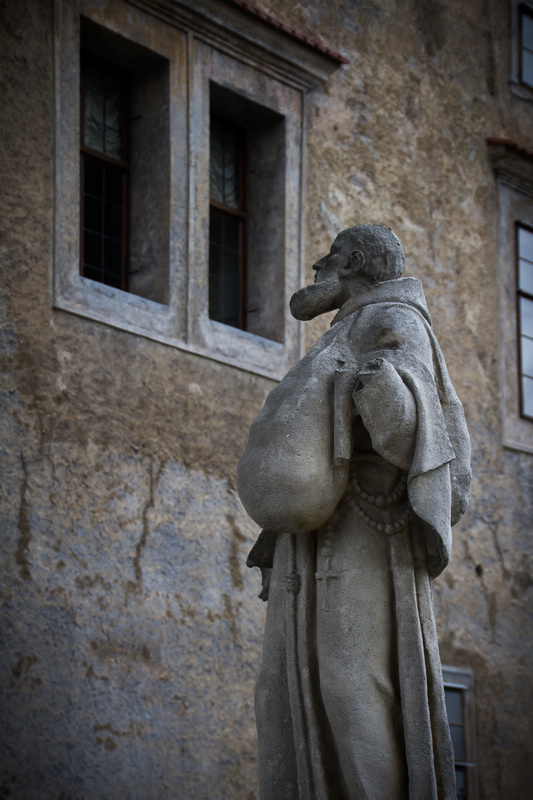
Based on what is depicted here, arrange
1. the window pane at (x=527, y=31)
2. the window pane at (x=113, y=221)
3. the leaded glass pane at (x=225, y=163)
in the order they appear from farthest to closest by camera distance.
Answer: the window pane at (x=527, y=31), the leaded glass pane at (x=225, y=163), the window pane at (x=113, y=221)

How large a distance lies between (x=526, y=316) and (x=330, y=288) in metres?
7.44

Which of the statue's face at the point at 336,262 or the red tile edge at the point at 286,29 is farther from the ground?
the red tile edge at the point at 286,29

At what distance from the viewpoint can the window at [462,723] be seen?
A: 10586 millimetres

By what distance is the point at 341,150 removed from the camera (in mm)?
10906

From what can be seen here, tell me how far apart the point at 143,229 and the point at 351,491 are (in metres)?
5.20

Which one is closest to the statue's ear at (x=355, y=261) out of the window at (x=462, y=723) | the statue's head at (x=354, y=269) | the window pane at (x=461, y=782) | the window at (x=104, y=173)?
the statue's head at (x=354, y=269)

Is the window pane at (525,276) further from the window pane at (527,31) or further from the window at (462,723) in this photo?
the window at (462,723)

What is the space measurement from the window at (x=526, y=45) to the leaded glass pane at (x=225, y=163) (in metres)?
3.37

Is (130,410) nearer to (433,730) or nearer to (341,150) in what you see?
(341,150)

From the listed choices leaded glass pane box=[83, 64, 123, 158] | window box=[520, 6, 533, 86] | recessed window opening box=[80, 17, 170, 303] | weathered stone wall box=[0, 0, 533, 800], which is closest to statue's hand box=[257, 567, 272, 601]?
weathered stone wall box=[0, 0, 533, 800]

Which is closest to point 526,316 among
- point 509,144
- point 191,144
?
point 509,144

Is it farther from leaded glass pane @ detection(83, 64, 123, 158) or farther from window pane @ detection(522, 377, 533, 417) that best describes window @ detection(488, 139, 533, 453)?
leaded glass pane @ detection(83, 64, 123, 158)

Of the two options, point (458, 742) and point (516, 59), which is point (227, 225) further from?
point (458, 742)

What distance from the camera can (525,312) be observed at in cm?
1234
